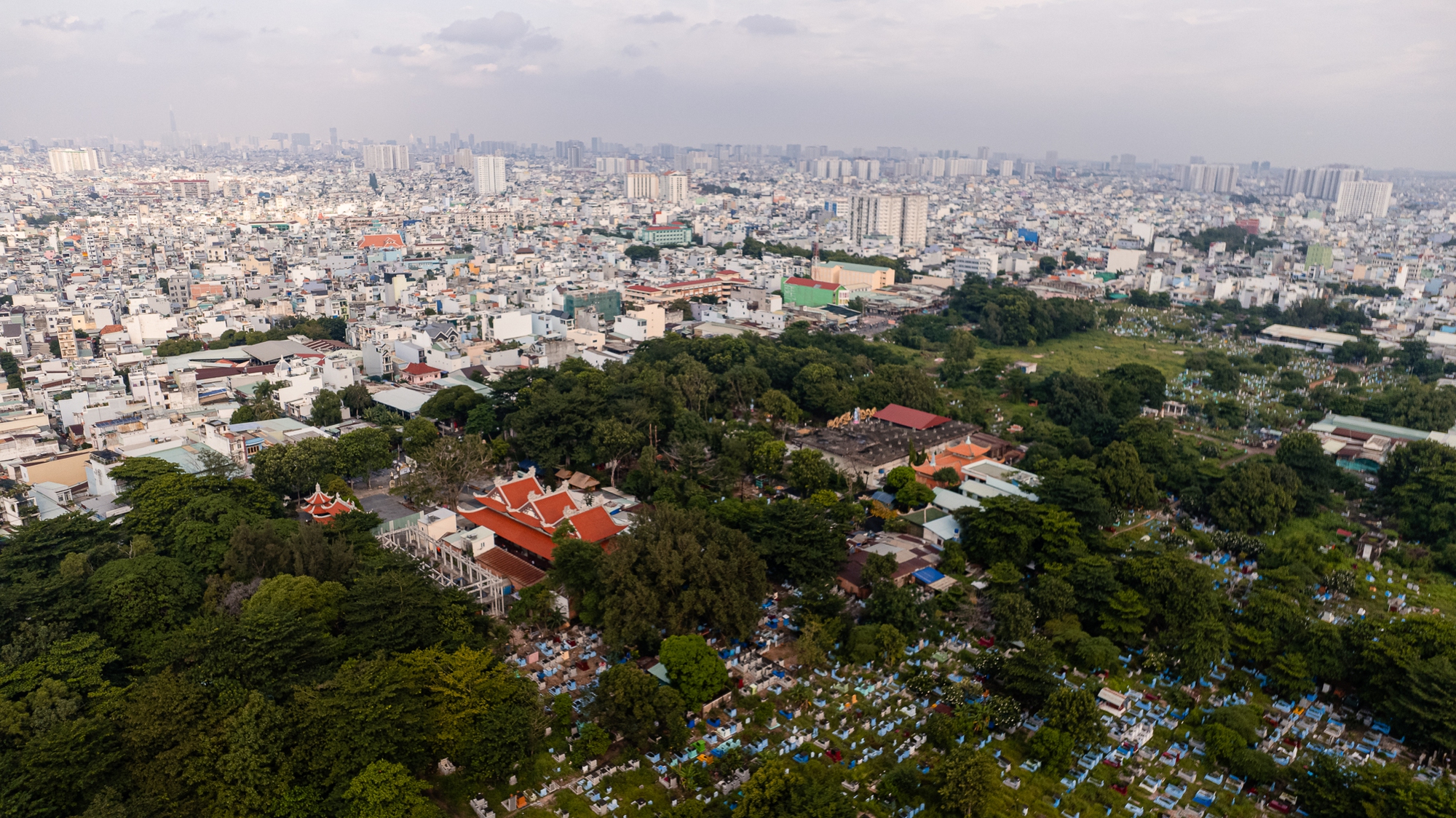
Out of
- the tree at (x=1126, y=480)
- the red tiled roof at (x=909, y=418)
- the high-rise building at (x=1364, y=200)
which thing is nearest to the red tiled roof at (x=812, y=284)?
the red tiled roof at (x=909, y=418)

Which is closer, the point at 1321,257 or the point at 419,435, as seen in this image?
the point at 419,435

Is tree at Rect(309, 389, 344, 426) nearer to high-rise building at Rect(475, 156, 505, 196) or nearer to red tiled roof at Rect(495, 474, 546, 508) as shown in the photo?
red tiled roof at Rect(495, 474, 546, 508)

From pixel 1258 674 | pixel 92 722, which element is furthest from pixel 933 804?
pixel 92 722

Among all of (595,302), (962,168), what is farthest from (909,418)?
(962,168)

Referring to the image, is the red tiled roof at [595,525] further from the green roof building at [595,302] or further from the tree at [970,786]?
the green roof building at [595,302]

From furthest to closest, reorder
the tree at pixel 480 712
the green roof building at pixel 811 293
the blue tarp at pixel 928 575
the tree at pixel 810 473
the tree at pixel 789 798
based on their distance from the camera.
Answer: the green roof building at pixel 811 293 < the tree at pixel 810 473 < the blue tarp at pixel 928 575 < the tree at pixel 480 712 < the tree at pixel 789 798

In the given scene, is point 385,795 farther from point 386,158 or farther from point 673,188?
point 386,158
